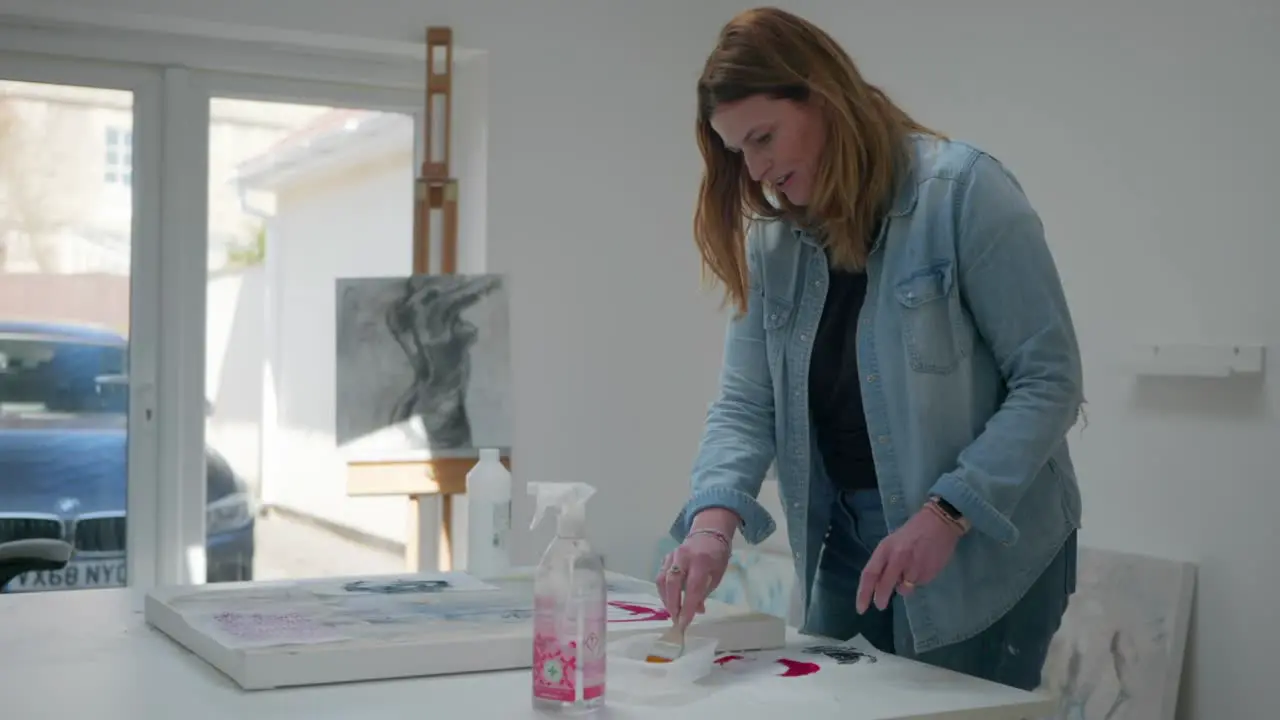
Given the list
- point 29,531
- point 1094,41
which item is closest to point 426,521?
point 29,531

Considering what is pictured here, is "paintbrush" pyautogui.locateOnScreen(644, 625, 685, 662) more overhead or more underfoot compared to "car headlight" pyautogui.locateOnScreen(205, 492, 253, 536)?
more overhead

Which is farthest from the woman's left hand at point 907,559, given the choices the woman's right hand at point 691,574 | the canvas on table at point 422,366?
the canvas on table at point 422,366

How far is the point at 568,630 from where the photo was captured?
1.28 metres

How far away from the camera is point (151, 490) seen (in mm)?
3623

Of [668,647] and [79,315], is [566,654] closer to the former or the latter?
[668,647]

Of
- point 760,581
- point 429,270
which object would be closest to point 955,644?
point 760,581

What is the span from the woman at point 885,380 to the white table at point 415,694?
108 millimetres

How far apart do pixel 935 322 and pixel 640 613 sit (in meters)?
0.50

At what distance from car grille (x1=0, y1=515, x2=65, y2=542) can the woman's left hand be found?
2.66m

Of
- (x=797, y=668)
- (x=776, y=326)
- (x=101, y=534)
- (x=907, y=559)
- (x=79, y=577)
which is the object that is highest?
(x=776, y=326)

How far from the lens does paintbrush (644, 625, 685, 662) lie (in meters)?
1.49

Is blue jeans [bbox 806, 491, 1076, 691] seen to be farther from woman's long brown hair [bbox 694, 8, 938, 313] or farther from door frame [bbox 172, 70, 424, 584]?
door frame [bbox 172, 70, 424, 584]

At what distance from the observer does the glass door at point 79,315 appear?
3.50m

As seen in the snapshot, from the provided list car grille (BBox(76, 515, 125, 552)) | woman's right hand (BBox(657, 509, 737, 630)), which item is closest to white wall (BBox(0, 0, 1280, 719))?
car grille (BBox(76, 515, 125, 552))
